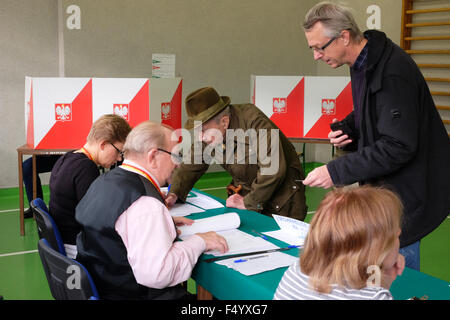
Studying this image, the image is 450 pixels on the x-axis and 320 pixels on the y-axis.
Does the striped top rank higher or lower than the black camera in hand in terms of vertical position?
lower

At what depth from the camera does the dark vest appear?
66.0 inches

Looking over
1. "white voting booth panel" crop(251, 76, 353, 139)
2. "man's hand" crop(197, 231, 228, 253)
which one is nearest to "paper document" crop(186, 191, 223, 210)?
"man's hand" crop(197, 231, 228, 253)

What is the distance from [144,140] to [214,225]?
547 mm

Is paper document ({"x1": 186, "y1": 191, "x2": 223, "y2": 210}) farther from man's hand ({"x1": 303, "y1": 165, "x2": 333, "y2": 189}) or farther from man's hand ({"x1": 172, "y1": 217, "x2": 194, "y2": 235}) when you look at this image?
man's hand ({"x1": 303, "y1": 165, "x2": 333, "y2": 189})

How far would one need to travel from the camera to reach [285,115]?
580cm

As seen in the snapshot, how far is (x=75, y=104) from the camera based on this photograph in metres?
4.54

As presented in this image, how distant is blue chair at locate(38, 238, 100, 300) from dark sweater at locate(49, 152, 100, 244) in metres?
0.69

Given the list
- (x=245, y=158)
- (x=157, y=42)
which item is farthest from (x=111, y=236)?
(x=157, y=42)

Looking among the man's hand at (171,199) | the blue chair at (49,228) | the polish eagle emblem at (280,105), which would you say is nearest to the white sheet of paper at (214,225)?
the man's hand at (171,199)

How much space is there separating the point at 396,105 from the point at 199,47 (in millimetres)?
5295

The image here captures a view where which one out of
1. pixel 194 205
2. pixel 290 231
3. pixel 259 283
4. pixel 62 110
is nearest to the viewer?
pixel 259 283

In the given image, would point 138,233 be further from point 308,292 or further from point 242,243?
point 308,292

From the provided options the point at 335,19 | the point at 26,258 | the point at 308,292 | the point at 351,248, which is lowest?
the point at 26,258

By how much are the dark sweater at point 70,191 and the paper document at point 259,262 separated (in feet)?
3.18
